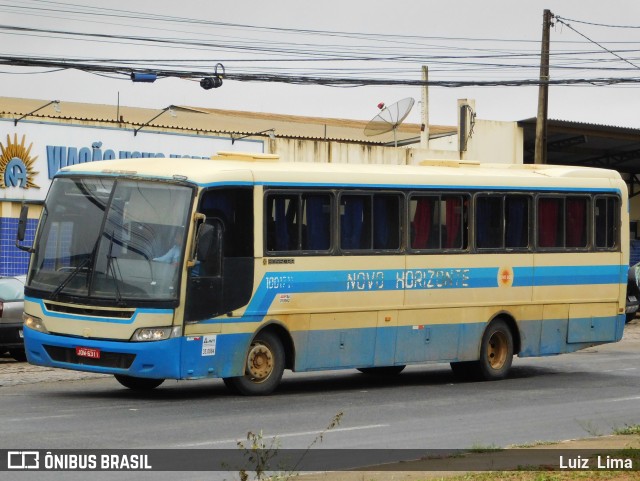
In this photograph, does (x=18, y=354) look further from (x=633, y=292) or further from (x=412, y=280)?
(x=633, y=292)

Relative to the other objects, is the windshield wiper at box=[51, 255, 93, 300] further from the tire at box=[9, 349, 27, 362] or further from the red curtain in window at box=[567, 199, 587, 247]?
the red curtain in window at box=[567, 199, 587, 247]

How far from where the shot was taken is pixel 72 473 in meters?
11.5

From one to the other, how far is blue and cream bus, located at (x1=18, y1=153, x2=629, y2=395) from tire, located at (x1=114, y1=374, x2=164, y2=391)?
4cm

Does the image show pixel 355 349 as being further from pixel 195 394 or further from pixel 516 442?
pixel 516 442

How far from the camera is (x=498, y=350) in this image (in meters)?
21.6

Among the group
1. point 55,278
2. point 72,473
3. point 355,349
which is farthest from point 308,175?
point 72,473

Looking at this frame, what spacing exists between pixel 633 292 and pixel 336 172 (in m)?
20.0

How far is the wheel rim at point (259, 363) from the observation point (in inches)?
710

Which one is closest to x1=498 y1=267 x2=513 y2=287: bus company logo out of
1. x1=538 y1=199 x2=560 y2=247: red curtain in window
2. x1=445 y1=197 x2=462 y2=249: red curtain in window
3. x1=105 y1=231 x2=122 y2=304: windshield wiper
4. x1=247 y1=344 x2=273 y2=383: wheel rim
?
x1=538 y1=199 x2=560 y2=247: red curtain in window

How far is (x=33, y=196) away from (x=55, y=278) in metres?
16.0

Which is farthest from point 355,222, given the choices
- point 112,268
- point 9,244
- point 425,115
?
point 425,115

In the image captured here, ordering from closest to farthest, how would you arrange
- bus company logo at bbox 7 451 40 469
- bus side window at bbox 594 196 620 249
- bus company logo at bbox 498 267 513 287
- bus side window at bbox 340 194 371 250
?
bus company logo at bbox 7 451 40 469 < bus side window at bbox 340 194 371 250 < bus company logo at bbox 498 267 513 287 < bus side window at bbox 594 196 620 249

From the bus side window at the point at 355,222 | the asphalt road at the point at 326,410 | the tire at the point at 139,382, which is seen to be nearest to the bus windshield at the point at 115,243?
the asphalt road at the point at 326,410

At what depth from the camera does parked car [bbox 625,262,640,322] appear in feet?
120
